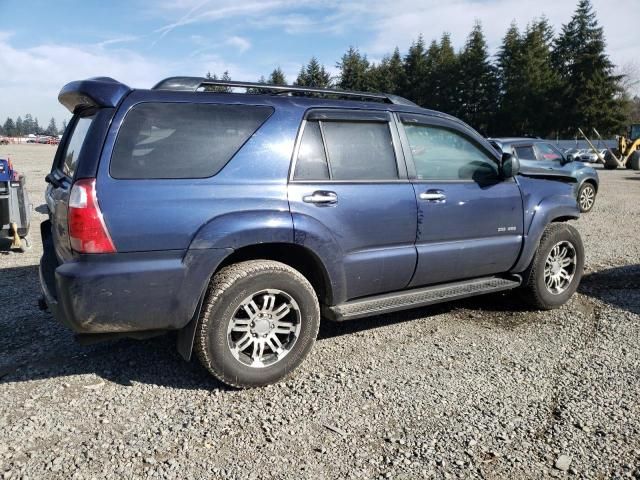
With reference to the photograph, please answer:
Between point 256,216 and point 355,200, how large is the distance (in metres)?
0.75

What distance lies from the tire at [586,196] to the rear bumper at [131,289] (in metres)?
10.7

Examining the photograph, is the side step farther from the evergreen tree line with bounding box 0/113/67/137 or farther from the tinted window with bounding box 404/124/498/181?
the evergreen tree line with bounding box 0/113/67/137

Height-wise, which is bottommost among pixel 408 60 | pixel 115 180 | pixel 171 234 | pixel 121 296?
pixel 121 296

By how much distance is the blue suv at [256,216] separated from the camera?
9.53ft

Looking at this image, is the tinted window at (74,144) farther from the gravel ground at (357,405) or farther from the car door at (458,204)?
the car door at (458,204)

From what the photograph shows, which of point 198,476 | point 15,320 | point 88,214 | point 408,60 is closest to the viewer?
point 198,476

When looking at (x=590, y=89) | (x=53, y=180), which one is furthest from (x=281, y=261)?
(x=590, y=89)

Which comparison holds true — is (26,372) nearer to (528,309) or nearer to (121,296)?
(121,296)

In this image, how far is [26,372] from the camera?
3.50 meters

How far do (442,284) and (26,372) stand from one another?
3124 mm

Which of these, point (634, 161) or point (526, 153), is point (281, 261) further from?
point (634, 161)

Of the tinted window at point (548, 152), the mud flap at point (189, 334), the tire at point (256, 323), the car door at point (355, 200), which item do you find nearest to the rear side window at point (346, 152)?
the car door at point (355, 200)

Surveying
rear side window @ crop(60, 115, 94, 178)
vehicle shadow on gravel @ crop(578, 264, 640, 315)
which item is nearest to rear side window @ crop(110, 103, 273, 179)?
rear side window @ crop(60, 115, 94, 178)

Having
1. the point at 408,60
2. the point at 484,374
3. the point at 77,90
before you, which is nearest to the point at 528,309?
the point at 484,374
